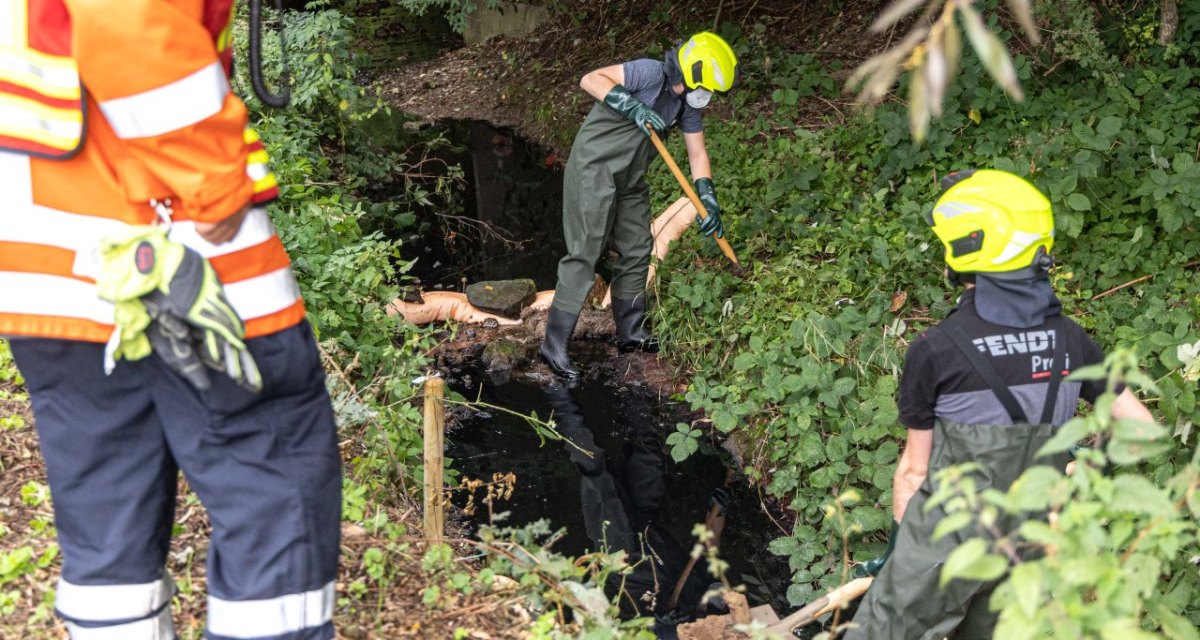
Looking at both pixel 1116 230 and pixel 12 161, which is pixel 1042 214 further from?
pixel 1116 230

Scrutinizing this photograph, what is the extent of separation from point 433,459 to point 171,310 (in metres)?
1.57

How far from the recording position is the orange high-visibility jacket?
174 centimetres

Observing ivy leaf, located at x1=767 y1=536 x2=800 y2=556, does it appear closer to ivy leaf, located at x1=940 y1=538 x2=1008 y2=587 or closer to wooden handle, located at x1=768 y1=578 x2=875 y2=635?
wooden handle, located at x1=768 y1=578 x2=875 y2=635

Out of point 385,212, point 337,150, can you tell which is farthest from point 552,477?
point 337,150

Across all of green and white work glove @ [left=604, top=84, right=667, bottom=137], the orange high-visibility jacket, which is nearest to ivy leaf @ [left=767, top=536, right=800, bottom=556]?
green and white work glove @ [left=604, top=84, right=667, bottom=137]

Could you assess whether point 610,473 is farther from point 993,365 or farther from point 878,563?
point 993,365

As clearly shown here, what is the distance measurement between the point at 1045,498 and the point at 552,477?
129 inches

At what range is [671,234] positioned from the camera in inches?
249

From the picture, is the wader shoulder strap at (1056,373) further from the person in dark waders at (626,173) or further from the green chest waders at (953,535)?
the person in dark waders at (626,173)

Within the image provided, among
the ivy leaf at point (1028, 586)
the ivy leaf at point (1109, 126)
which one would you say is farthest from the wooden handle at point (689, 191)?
the ivy leaf at point (1028, 586)

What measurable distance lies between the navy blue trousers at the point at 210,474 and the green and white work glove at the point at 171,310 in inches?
2.6

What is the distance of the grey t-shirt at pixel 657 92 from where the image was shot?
535 cm

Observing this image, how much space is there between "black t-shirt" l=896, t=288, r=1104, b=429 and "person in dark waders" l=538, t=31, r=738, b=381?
8.87 feet

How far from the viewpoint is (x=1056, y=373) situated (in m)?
2.72
